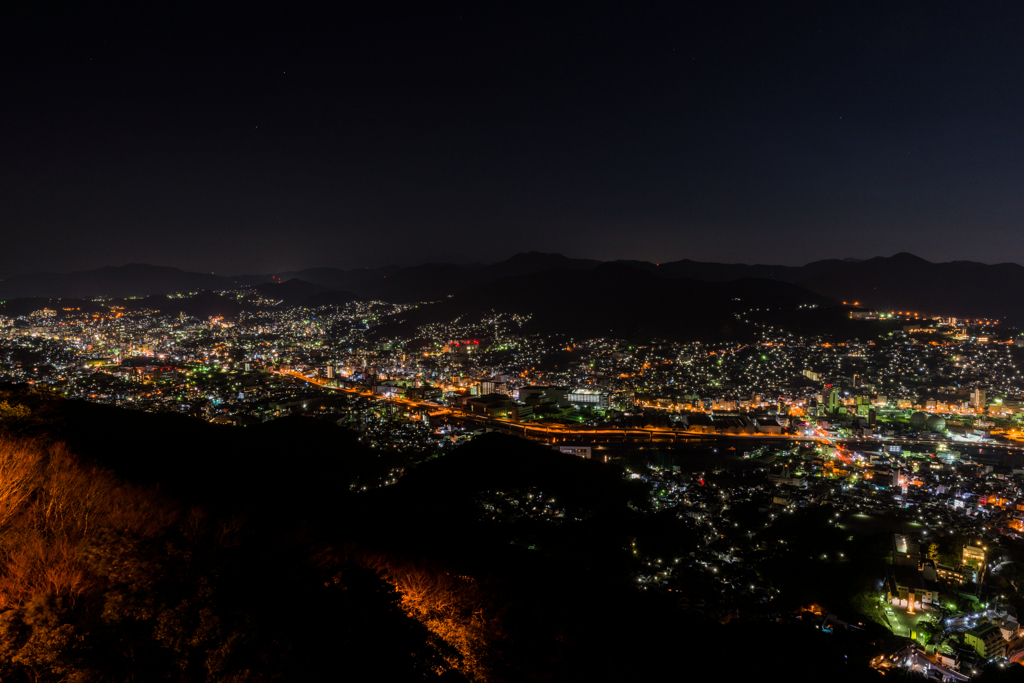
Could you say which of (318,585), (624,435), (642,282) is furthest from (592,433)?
(642,282)

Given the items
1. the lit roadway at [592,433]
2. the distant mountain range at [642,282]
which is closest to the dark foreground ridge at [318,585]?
the lit roadway at [592,433]

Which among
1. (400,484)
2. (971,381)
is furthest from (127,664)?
(971,381)

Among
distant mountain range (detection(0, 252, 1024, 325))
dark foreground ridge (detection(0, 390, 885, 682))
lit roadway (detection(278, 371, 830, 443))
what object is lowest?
lit roadway (detection(278, 371, 830, 443))

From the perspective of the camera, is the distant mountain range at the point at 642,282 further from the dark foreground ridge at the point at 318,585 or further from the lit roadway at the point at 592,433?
the dark foreground ridge at the point at 318,585

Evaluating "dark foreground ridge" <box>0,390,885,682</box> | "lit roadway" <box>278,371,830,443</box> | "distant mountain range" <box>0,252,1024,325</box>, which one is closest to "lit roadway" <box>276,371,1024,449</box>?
"lit roadway" <box>278,371,830,443</box>

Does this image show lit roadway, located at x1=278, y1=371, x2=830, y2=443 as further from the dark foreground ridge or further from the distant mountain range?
the distant mountain range

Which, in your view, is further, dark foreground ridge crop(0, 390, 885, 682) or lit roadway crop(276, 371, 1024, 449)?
lit roadway crop(276, 371, 1024, 449)

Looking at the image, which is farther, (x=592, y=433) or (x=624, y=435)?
(x=592, y=433)

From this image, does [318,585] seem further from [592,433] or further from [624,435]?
[592,433]

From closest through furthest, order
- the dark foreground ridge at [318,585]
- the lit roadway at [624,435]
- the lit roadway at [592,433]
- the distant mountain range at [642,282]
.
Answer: the dark foreground ridge at [318,585] < the lit roadway at [624,435] < the lit roadway at [592,433] < the distant mountain range at [642,282]
